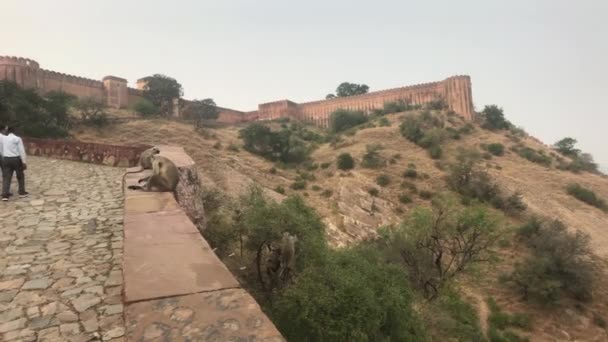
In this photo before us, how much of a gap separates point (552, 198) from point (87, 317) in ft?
89.2

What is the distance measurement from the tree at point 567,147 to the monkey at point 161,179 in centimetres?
4167

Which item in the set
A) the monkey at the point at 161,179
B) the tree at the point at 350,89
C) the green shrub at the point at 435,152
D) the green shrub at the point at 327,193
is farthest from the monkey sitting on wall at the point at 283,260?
the tree at the point at 350,89

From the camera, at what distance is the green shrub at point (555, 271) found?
15219mm

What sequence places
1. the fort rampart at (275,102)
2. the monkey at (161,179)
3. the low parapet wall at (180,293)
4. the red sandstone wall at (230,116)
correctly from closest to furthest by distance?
the low parapet wall at (180,293) → the monkey at (161,179) → the fort rampart at (275,102) → the red sandstone wall at (230,116)

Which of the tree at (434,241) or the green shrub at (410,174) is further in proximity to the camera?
the green shrub at (410,174)

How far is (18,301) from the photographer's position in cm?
347

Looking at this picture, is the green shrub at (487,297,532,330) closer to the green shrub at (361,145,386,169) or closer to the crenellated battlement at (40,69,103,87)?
the green shrub at (361,145,386,169)

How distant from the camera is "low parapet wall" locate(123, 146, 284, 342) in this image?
230 cm

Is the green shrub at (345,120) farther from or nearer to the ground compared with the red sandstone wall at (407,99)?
nearer to the ground

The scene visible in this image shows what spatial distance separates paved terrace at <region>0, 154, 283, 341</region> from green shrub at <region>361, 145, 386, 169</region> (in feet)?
69.1

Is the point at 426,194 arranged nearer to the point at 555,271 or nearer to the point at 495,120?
the point at 555,271

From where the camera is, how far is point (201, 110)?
45812mm

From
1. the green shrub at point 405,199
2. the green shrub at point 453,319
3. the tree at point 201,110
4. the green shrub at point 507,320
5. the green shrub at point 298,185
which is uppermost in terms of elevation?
the tree at point 201,110

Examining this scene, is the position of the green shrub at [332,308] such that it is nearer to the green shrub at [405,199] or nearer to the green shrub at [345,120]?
the green shrub at [405,199]
